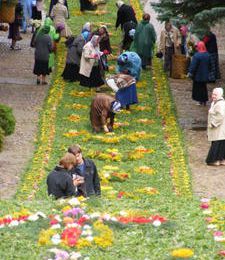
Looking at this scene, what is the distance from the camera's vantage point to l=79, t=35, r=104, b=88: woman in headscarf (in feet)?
82.7

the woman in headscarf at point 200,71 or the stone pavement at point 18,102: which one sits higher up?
the woman in headscarf at point 200,71

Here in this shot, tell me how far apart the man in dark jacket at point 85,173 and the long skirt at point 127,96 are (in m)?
8.25

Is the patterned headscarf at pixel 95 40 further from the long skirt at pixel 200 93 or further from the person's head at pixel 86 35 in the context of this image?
the long skirt at pixel 200 93

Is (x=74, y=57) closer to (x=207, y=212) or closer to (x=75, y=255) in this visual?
(x=207, y=212)

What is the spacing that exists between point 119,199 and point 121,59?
917 centimetres

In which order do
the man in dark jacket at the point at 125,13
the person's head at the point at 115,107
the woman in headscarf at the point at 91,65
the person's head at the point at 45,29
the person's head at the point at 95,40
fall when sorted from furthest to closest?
the man in dark jacket at the point at 125,13 → the person's head at the point at 45,29 → the woman in headscarf at the point at 91,65 → the person's head at the point at 95,40 → the person's head at the point at 115,107

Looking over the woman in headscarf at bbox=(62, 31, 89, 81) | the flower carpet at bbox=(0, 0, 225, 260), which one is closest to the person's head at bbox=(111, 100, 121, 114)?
the flower carpet at bbox=(0, 0, 225, 260)

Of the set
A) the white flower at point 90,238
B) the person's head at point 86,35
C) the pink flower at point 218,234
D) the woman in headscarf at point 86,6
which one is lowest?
the woman in headscarf at point 86,6

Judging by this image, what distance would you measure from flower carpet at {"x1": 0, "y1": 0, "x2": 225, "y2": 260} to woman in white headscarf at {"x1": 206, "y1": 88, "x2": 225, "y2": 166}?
59cm

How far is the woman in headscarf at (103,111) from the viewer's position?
21.4m

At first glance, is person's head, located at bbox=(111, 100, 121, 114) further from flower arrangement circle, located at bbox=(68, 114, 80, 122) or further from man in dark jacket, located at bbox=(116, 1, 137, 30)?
man in dark jacket, located at bbox=(116, 1, 137, 30)

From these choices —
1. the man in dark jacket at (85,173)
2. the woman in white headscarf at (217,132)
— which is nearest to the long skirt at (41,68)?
the woman in white headscarf at (217,132)

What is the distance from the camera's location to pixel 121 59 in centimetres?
2380

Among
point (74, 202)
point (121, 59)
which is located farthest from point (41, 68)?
point (74, 202)
